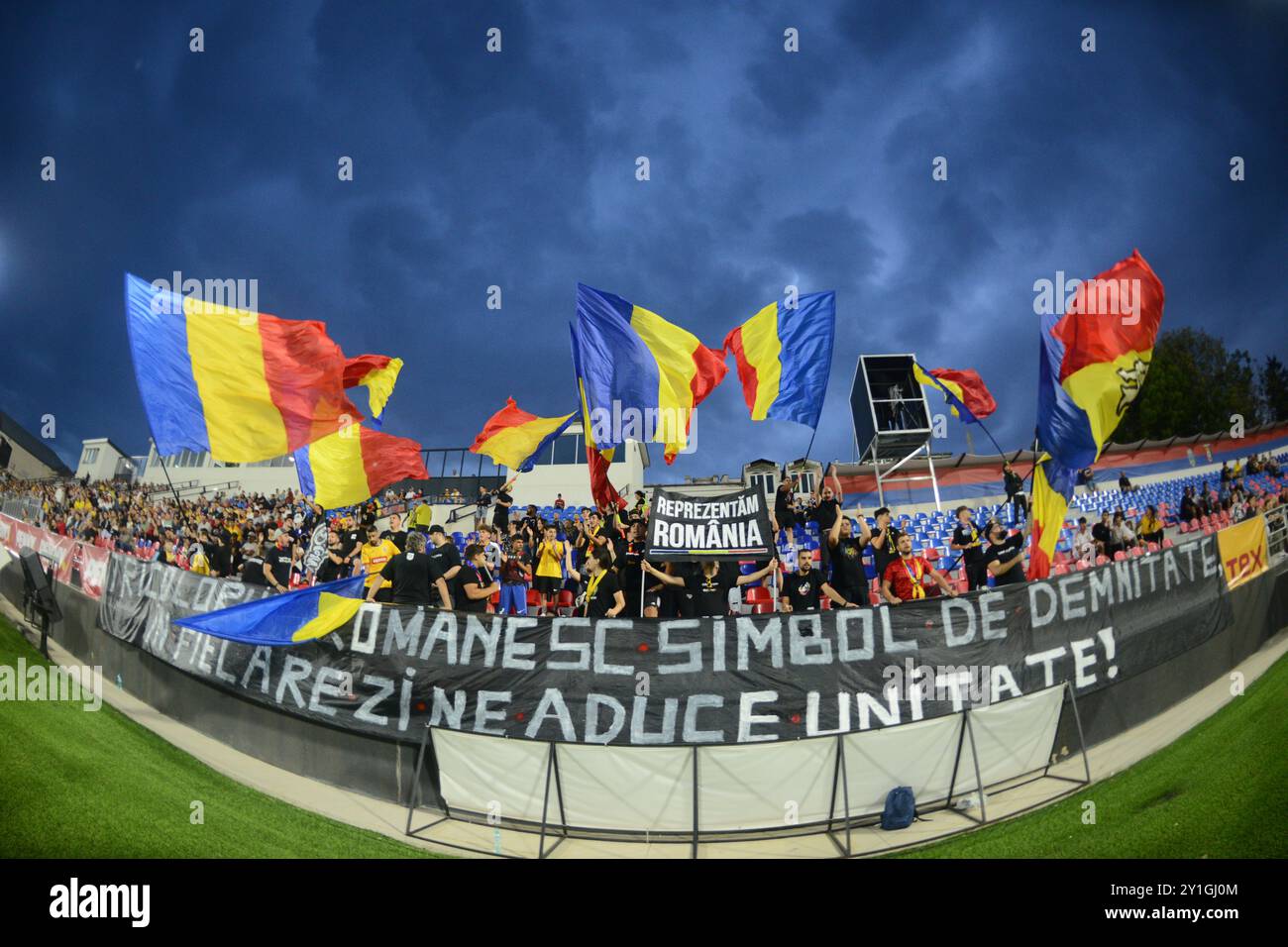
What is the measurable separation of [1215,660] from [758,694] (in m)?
7.19

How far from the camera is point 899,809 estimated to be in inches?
268

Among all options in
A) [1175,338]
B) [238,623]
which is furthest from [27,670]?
[1175,338]

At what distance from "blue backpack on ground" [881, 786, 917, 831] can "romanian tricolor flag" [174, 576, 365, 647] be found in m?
6.17

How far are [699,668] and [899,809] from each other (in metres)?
2.36

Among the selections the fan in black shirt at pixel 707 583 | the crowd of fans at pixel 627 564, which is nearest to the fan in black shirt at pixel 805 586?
the crowd of fans at pixel 627 564

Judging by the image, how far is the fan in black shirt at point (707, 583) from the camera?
28.6ft

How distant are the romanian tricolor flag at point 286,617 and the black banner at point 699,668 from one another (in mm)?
264

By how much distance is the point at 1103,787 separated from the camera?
22.1 ft

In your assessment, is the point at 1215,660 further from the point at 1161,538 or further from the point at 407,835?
the point at 407,835


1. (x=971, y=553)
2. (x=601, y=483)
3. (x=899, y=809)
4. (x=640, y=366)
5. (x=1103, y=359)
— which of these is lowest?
(x=899, y=809)

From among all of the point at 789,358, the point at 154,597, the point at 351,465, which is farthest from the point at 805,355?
the point at 154,597

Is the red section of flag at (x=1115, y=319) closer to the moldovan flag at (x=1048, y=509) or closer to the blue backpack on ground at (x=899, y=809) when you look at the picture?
the moldovan flag at (x=1048, y=509)
